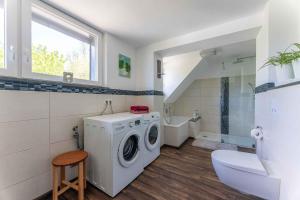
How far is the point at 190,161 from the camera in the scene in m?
2.28

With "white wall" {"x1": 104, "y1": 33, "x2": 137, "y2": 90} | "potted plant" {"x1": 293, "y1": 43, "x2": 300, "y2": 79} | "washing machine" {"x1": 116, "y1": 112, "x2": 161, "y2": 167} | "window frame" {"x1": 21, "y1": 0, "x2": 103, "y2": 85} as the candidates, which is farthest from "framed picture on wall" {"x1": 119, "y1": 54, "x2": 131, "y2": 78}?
"potted plant" {"x1": 293, "y1": 43, "x2": 300, "y2": 79}

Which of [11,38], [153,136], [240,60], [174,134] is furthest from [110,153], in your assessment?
[240,60]

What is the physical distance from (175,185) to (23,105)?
1.90m

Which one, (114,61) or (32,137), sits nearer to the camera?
(32,137)

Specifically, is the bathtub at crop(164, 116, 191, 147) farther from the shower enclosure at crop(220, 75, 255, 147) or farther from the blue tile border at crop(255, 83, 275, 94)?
the blue tile border at crop(255, 83, 275, 94)

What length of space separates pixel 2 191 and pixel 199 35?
9.75 ft

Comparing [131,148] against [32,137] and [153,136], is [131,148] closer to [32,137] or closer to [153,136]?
[153,136]

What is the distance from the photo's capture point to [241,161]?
4.27ft

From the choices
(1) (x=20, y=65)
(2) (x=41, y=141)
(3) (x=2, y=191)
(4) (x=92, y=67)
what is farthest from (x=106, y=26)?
(3) (x=2, y=191)

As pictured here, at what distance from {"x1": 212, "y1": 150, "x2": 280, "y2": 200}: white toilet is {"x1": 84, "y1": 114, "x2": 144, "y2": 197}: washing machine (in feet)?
3.33

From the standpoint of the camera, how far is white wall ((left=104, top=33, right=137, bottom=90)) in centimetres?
220

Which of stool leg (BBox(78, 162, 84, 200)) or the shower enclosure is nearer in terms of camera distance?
stool leg (BBox(78, 162, 84, 200))

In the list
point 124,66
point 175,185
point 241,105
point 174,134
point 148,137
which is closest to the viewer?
point 175,185

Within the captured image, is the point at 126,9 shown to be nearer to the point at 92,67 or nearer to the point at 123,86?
the point at 92,67
